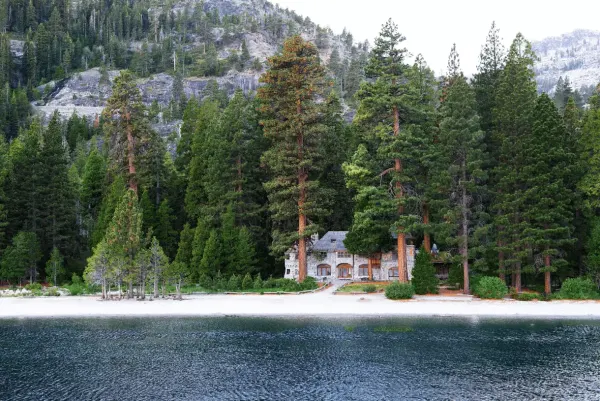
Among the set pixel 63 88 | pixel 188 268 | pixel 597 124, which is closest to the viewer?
pixel 597 124

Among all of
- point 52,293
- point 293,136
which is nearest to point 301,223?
point 293,136

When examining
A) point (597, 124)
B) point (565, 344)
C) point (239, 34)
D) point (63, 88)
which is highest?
point (239, 34)

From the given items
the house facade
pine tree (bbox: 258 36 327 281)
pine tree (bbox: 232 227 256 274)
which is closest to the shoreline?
pine tree (bbox: 232 227 256 274)

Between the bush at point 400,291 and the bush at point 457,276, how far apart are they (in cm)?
664

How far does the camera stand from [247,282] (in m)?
49.5

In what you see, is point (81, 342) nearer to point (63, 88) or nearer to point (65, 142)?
point (65, 142)

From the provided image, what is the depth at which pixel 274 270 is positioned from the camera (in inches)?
2317

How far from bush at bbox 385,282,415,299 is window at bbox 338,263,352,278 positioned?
1453 centimetres

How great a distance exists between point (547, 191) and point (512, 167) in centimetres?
384

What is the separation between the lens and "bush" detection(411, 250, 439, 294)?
4425cm

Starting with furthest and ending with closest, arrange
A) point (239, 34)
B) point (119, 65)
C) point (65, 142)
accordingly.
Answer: point (239, 34), point (119, 65), point (65, 142)

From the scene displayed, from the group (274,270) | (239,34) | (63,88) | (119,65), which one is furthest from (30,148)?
(239,34)

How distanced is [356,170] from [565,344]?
26.4 m

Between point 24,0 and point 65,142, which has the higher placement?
point 24,0
